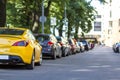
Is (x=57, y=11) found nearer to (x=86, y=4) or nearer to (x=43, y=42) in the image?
(x=86, y=4)

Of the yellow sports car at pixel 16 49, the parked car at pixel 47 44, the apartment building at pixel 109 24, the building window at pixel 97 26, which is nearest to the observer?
the yellow sports car at pixel 16 49

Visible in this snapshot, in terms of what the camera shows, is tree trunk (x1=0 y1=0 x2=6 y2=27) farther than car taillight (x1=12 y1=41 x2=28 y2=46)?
Yes

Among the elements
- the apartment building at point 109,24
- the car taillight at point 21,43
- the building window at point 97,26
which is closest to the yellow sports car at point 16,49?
the car taillight at point 21,43

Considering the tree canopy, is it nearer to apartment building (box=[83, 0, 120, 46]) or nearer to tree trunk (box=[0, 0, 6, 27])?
tree trunk (box=[0, 0, 6, 27])

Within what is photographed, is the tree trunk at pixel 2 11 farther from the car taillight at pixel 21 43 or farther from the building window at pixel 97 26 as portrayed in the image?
the building window at pixel 97 26

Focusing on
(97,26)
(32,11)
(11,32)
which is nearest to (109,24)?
(97,26)

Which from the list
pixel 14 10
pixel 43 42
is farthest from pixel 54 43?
pixel 14 10

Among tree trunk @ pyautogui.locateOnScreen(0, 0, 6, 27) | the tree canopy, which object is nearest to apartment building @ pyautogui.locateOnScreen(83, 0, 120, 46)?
the tree canopy

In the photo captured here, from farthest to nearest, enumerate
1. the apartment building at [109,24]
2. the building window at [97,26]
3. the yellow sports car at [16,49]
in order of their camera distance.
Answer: the building window at [97,26], the apartment building at [109,24], the yellow sports car at [16,49]

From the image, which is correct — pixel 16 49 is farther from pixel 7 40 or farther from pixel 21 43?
pixel 7 40

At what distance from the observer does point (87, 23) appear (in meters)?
77.0

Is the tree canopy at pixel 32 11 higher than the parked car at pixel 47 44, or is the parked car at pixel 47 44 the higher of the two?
the tree canopy at pixel 32 11

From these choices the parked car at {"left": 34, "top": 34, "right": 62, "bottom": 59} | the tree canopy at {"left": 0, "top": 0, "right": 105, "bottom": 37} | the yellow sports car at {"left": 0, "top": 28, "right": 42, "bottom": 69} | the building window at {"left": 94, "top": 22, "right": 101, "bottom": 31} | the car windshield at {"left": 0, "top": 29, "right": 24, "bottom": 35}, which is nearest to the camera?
the yellow sports car at {"left": 0, "top": 28, "right": 42, "bottom": 69}

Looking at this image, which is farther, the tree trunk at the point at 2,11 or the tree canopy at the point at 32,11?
the tree canopy at the point at 32,11
